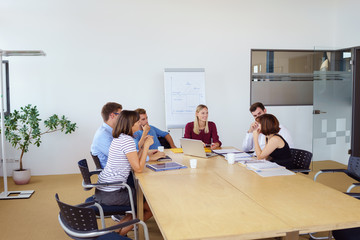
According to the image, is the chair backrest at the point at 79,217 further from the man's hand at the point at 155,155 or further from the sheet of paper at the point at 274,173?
the man's hand at the point at 155,155

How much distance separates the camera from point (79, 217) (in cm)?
196

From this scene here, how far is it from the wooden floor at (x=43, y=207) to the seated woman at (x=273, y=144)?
2.64 ft

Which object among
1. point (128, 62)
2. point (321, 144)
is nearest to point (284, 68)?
point (321, 144)

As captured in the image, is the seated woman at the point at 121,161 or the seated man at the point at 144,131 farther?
the seated man at the point at 144,131

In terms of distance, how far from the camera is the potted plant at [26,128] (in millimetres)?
5430

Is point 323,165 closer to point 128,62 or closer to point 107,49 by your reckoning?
point 128,62

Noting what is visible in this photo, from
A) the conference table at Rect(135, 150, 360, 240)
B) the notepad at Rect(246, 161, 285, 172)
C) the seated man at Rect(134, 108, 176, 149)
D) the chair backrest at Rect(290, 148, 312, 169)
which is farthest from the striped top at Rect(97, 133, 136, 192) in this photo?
the chair backrest at Rect(290, 148, 312, 169)

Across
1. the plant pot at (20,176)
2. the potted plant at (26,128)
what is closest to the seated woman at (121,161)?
the potted plant at (26,128)

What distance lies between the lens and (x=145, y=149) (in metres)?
3.16

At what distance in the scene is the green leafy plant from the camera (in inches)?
214

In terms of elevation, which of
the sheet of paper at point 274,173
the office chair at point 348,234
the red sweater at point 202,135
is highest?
the red sweater at point 202,135

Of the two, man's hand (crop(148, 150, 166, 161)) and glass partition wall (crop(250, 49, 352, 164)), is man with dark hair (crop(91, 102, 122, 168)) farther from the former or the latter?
glass partition wall (crop(250, 49, 352, 164))

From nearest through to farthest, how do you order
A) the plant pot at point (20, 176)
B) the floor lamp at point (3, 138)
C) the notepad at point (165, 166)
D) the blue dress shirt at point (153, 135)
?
the notepad at point (165, 166) → the blue dress shirt at point (153, 135) → the floor lamp at point (3, 138) → the plant pot at point (20, 176)

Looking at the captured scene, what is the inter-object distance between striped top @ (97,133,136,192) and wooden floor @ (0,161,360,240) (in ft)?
2.65
